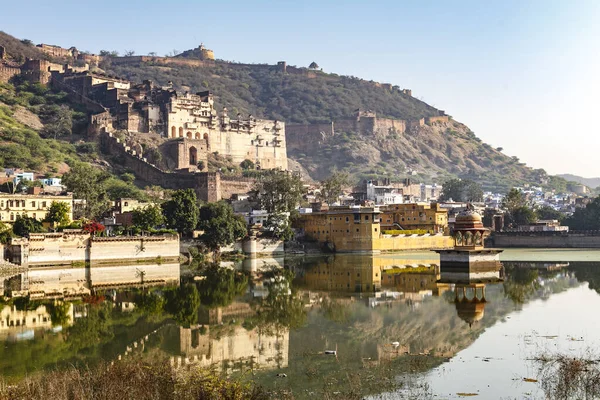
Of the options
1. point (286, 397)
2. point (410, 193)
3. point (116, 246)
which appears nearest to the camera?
point (286, 397)

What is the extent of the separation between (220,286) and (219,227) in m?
18.4

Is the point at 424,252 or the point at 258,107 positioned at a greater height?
the point at 258,107

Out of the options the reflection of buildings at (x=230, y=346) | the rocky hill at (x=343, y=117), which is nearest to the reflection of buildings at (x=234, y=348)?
the reflection of buildings at (x=230, y=346)

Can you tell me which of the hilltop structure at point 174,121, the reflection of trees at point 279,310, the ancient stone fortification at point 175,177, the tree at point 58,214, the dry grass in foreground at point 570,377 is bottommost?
the dry grass in foreground at point 570,377

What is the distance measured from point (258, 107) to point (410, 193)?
52.7 meters

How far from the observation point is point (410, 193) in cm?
10488

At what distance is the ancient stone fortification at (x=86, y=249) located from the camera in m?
43.5

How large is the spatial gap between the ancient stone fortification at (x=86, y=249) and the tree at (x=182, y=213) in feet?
5.80

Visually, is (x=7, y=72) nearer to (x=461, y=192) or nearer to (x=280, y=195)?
(x=280, y=195)

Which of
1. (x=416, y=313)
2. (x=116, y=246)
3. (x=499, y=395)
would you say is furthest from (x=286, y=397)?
(x=116, y=246)

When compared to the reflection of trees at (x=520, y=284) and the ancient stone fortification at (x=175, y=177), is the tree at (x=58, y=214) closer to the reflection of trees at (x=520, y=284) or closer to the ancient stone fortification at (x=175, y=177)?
the ancient stone fortification at (x=175, y=177)

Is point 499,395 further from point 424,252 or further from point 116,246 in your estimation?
point 424,252

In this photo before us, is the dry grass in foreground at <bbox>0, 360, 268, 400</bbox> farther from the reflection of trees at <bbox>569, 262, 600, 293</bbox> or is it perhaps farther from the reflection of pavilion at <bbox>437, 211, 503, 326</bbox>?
the reflection of trees at <bbox>569, 262, 600, 293</bbox>

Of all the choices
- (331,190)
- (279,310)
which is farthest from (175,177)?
(279,310)
